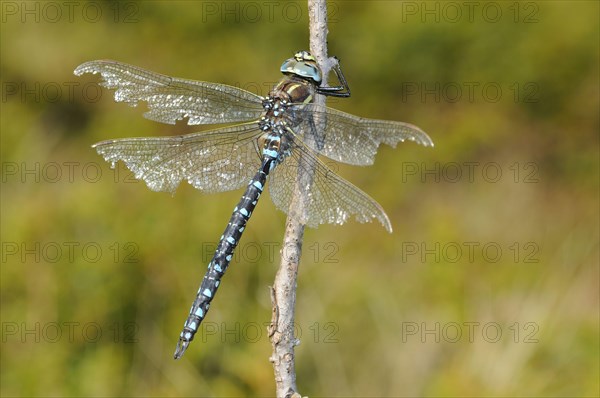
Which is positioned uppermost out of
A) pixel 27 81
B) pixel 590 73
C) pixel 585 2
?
pixel 585 2

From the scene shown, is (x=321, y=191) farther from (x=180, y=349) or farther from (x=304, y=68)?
(x=180, y=349)

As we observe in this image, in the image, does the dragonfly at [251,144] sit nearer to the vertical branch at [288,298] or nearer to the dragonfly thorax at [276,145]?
the dragonfly thorax at [276,145]

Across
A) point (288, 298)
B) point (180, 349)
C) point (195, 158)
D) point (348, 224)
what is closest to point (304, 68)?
point (195, 158)

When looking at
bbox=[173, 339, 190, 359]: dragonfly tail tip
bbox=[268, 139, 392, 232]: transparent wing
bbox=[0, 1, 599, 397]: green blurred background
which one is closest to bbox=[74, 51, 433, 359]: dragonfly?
bbox=[268, 139, 392, 232]: transparent wing

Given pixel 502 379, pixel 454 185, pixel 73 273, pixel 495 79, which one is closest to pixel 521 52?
pixel 495 79

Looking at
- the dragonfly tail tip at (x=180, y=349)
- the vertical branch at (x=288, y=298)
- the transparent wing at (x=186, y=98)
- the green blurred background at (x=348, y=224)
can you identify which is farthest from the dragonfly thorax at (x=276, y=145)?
the green blurred background at (x=348, y=224)

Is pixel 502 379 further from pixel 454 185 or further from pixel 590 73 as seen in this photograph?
pixel 590 73

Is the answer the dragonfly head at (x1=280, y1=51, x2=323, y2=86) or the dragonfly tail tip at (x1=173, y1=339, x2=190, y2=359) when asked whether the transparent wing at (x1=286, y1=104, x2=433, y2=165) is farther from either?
the dragonfly tail tip at (x1=173, y1=339, x2=190, y2=359)
